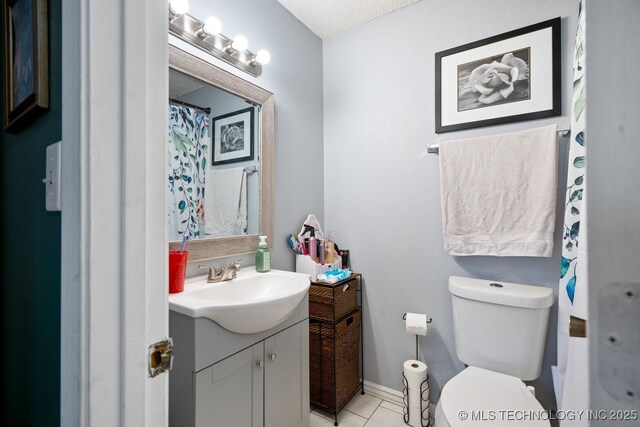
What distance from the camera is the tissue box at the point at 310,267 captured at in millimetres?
1688

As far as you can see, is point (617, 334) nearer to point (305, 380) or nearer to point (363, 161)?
point (305, 380)

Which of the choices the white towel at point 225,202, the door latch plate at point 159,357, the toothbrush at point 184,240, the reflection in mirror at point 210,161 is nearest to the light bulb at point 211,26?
the reflection in mirror at point 210,161

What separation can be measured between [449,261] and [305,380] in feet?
3.26

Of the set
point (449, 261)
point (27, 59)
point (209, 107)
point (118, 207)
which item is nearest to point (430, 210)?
point (449, 261)

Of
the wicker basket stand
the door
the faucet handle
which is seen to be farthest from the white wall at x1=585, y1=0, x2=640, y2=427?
the wicker basket stand

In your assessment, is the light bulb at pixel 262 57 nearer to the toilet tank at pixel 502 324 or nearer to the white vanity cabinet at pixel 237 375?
the white vanity cabinet at pixel 237 375

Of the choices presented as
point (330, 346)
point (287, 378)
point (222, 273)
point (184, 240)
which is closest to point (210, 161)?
point (184, 240)

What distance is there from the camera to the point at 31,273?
1.96 feet

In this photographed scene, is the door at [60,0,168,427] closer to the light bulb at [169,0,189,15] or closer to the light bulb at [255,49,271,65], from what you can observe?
the light bulb at [169,0,189,15]

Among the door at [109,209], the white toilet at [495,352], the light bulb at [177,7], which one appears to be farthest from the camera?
the light bulb at [177,7]

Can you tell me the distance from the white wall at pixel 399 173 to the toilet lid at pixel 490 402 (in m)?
0.37

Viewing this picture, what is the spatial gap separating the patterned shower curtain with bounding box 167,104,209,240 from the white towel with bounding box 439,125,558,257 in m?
1.25

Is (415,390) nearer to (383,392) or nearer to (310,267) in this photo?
(383,392)

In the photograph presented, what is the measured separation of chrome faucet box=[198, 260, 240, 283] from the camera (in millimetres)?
1269
